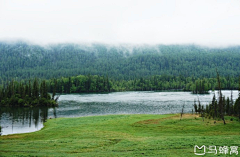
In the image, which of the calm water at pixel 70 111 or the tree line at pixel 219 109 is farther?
the calm water at pixel 70 111

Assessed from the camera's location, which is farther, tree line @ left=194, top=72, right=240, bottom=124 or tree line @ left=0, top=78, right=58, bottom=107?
tree line @ left=0, top=78, right=58, bottom=107

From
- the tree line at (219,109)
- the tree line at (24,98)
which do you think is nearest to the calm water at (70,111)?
the tree line at (24,98)

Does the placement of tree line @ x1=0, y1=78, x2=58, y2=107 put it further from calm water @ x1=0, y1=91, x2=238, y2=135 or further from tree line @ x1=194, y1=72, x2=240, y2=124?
tree line @ x1=194, y1=72, x2=240, y2=124

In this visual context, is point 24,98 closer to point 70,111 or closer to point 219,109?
point 70,111

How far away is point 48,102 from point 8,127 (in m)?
55.6

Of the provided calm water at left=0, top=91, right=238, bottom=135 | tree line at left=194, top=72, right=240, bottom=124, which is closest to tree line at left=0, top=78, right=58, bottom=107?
calm water at left=0, top=91, right=238, bottom=135

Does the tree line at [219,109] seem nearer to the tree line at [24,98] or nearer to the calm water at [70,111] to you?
the calm water at [70,111]

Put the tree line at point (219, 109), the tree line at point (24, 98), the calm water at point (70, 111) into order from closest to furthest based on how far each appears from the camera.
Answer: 1. the tree line at point (219, 109)
2. the calm water at point (70, 111)
3. the tree line at point (24, 98)

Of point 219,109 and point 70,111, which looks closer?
point 219,109

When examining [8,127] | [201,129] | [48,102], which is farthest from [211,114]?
[48,102]

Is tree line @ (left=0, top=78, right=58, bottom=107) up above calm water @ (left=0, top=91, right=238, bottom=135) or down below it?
above

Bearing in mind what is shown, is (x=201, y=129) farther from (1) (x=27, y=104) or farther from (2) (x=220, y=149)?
(1) (x=27, y=104)

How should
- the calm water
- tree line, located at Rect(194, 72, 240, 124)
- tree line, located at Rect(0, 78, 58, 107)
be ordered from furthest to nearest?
tree line, located at Rect(0, 78, 58, 107) < the calm water < tree line, located at Rect(194, 72, 240, 124)

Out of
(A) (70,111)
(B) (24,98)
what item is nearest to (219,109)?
(A) (70,111)
